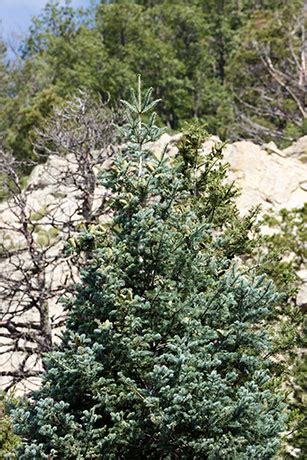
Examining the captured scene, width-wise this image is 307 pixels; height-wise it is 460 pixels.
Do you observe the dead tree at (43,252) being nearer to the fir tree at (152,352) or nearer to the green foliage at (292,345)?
the fir tree at (152,352)

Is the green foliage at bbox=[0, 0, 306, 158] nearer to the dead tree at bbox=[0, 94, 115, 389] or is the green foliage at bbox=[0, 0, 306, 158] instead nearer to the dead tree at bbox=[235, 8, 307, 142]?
the dead tree at bbox=[235, 8, 307, 142]

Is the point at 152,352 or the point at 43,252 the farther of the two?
the point at 43,252

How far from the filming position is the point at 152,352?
6.28m

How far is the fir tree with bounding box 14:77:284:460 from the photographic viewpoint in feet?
19.1

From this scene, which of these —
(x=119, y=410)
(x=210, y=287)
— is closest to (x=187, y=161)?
(x=210, y=287)

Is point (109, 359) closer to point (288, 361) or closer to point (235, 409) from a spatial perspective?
point (235, 409)

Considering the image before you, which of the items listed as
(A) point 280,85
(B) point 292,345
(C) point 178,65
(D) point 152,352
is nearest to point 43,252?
(B) point 292,345

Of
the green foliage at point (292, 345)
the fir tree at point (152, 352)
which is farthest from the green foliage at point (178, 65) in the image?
the fir tree at point (152, 352)

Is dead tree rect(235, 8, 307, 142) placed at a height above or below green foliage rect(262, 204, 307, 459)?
above

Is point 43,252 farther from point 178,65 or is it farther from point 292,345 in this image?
point 178,65

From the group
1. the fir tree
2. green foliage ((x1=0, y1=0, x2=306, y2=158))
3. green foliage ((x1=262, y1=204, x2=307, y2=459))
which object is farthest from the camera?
green foliage ((x1=0, y1=0, x2=306, y2=158))

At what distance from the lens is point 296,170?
16.8 m

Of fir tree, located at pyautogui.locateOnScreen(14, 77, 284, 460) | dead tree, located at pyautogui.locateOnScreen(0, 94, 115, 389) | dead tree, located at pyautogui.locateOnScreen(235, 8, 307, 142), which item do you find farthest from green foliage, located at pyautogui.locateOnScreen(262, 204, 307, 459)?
dead tree, located at pyautogui.locateOnScreen(235, 8, 307, 142)

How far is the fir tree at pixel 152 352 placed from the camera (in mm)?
5832
